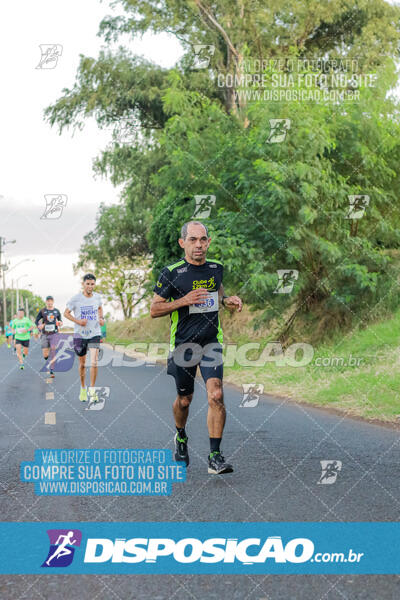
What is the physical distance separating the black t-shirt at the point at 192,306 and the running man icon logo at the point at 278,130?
35.1 ft

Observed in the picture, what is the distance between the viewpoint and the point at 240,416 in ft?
33.3

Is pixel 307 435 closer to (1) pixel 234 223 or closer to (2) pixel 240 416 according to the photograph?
(2) pixel 240 416

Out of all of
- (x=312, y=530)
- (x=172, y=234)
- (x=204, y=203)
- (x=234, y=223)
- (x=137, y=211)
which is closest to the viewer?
(x=312, y=530)

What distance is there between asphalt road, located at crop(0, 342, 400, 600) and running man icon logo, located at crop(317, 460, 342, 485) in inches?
2.3

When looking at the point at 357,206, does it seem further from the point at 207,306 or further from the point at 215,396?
the point at 215,396

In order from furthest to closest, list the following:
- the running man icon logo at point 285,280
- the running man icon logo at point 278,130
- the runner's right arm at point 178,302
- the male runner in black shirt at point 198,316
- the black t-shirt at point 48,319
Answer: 1. the black t-shirt at point 48,319
2. the running man icon logo at point 285,280
3. the running man icon logo at point 278,130
4. the male runner in black shirt at point 198,316
5. the runner's right arm at point 178,302

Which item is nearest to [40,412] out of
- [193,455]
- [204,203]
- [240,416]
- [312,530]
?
[240,416]

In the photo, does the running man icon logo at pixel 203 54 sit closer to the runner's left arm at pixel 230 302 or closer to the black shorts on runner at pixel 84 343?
the black shorts on runner at pixel 84 343

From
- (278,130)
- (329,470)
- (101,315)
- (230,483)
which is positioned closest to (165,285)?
(230,483)

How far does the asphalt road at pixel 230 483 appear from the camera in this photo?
3.78m

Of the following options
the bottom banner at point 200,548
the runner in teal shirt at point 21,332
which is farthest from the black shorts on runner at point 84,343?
the runner in teal shirt at point 21,332

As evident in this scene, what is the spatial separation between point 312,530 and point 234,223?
42.6ft

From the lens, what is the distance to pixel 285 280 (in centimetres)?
1697

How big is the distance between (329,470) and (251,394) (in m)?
6.84
